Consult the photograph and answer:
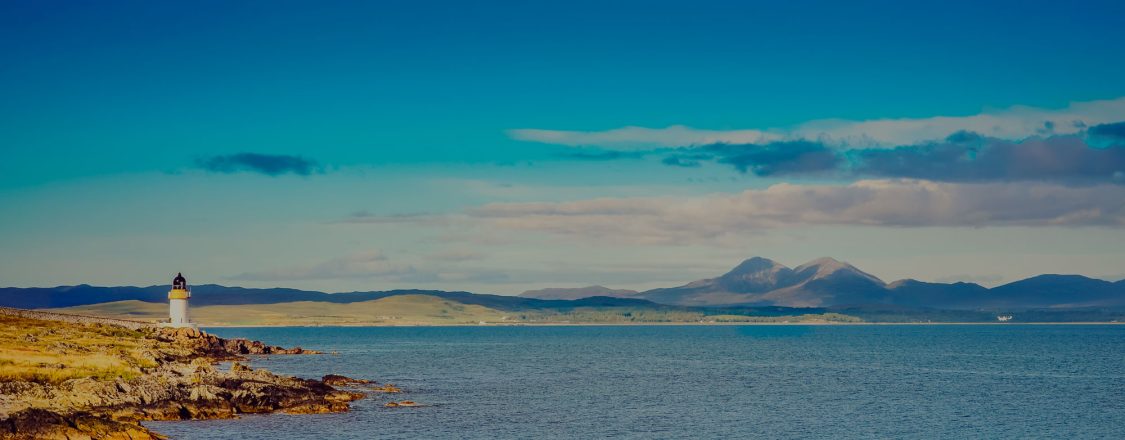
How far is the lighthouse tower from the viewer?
120438 mm

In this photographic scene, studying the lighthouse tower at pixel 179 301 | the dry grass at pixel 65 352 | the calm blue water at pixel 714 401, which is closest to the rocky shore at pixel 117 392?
the dry grass at pixel 65 352

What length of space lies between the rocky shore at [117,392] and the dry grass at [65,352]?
0.09m

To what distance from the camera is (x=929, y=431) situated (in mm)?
56000

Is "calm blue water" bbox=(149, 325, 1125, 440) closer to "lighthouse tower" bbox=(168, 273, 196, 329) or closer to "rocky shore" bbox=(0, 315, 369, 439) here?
"rocky shore" bbox=(0, 315, 369, 439)

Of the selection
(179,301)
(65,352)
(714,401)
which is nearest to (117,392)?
(65,352)

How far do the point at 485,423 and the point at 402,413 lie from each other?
17.3 feet

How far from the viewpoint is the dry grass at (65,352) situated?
57000mm

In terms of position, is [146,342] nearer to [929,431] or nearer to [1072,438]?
[929,431]

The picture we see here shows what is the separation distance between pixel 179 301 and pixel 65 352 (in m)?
53.6

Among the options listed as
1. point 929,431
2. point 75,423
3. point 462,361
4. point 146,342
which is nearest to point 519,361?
point 462,361

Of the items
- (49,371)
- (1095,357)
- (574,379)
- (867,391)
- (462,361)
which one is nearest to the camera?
(49,371)

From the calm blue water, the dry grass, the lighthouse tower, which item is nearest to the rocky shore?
the dry grass

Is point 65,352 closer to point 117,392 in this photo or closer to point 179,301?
point 117,392

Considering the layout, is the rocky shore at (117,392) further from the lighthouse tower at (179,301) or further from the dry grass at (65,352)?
the lighthouse tower at (179,301)
